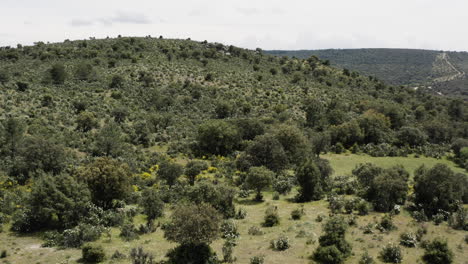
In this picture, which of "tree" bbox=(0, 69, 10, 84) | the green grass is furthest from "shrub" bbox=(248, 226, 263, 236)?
"tree" bbox=(0, 69, 10, 84)

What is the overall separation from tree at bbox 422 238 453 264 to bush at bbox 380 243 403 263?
1.64 meters

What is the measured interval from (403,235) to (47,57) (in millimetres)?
92729

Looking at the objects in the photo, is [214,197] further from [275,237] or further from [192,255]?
[192,255]

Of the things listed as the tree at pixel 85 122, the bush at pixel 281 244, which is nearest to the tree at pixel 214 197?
the bush at pixel 281 244

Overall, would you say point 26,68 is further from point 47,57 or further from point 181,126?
point 181,126

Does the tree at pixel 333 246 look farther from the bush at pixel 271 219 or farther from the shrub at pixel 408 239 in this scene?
the bush at pixel 271 219

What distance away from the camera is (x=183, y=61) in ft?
324

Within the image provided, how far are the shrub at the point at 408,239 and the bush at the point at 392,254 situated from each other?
7.30 ft

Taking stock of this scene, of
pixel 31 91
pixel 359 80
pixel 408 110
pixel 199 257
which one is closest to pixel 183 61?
pixel 31 91

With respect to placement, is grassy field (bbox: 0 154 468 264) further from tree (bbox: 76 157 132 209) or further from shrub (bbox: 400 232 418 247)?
tree (bbox: 76 157 132 209)

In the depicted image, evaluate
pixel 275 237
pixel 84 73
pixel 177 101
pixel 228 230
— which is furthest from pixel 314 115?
pixel 84 73

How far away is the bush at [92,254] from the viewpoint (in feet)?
67.5

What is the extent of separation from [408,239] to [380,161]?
30791 millimetres

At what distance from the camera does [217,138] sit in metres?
53.1
